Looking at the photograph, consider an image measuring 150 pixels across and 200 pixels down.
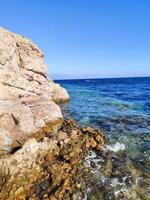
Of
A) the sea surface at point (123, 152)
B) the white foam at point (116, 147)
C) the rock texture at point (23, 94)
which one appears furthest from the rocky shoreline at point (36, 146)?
the sea surface at point (123, 152)

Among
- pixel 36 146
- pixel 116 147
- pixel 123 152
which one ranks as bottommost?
pixel 123 152

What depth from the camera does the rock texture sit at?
1667 cm

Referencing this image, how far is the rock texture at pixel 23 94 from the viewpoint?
54.7 ft

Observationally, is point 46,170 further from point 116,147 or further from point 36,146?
point 116,147

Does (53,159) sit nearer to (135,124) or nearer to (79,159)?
(79,159)

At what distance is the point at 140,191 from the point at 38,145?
599cm

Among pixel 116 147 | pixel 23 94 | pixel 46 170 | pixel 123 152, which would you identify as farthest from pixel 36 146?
pixel 23 94

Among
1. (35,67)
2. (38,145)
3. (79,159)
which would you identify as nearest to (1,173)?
(38,145)

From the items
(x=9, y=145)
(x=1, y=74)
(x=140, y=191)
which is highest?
(x=1, y=74)

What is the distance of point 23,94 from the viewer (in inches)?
989

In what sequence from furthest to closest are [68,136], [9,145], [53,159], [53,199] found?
[68,136] → [9,145] → [53,159] → [53,199]

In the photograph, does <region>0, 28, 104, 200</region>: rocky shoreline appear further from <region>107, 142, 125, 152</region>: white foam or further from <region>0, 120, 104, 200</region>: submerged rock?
<region>107, 142, 125, 152</region>: white foam

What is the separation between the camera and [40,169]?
44.0ft

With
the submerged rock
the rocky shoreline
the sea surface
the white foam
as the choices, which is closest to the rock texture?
the rocky shoreline
